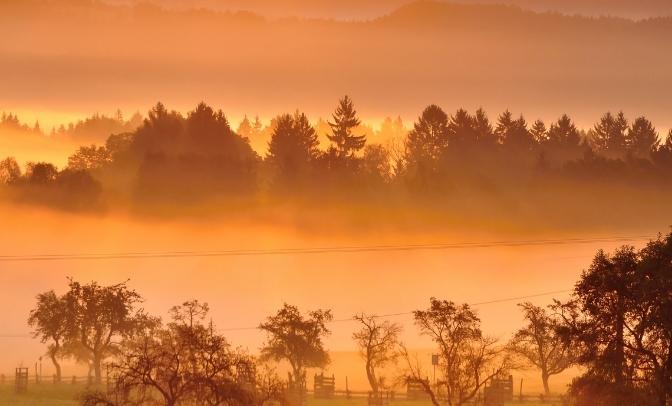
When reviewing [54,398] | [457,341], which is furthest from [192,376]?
[54,398]

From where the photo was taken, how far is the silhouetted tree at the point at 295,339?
143125mm

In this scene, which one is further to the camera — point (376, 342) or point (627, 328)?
point (376, 342)

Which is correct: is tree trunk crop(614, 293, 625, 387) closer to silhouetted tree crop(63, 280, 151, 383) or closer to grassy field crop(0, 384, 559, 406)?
grassy field crop(0, 384, 559, 406)

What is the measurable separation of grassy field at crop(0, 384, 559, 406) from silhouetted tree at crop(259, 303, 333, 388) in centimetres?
1064

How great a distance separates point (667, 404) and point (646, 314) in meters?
6.52

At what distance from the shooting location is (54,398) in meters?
123

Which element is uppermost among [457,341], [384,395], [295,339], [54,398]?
[295,339]

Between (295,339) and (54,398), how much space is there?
101ft

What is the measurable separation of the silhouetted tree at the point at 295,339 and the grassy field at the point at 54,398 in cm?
1064

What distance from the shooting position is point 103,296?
14812cm

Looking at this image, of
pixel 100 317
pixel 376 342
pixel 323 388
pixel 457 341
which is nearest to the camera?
pixel 457 341

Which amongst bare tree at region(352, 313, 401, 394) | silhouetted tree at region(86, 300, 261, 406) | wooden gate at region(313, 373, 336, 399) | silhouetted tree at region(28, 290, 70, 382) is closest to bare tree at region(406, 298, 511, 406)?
wooden gate at region(313, 373, 336, 399)

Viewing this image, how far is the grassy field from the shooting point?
11749 cm

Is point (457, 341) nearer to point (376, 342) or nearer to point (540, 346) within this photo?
point (540, 346)
